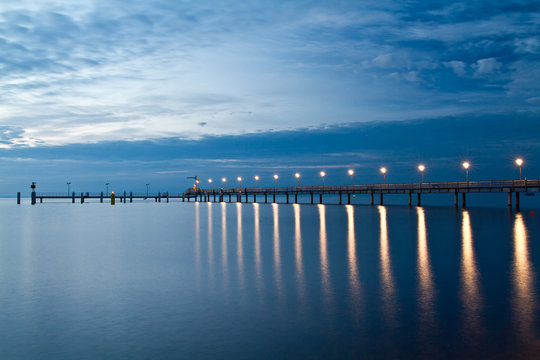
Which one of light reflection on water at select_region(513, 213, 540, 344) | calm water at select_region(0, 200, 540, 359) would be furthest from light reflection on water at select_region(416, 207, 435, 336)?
light reflection on water at select_region(513, 213, 540, 344)

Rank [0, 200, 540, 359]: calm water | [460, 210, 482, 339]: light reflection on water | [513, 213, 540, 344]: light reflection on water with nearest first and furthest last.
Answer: [0, 200, 540, 359]: calm water → [513, 213, 540, 344]: light reflection on water → [460, 210, 482, 339]: light reflection on water

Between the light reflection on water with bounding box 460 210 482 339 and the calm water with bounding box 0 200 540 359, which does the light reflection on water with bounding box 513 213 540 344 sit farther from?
the light reflection on water with bounding box 460 210 482 339

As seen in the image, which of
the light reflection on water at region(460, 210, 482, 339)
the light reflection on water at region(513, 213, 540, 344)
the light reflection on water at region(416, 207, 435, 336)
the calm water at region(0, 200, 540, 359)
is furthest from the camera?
the light reflection on water at region(416, 207, 435, 336)

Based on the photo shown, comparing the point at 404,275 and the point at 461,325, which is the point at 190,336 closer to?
the point at 461,325

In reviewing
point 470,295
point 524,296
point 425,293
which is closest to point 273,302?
point 425,293

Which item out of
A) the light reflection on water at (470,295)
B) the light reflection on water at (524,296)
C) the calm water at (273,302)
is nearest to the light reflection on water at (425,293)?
the calm water at (273,302)

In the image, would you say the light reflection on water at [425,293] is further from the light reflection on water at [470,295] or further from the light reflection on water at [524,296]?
the light reflection on water at [524,296]

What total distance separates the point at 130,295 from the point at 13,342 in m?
3.55

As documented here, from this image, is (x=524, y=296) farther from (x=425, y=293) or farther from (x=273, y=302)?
(x=273, y=302)

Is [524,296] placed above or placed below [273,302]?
below

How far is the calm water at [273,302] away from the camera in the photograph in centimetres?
720

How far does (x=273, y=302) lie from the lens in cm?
1012

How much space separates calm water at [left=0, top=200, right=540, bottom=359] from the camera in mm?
7203

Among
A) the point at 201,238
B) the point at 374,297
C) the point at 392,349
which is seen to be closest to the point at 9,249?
the point at 201,238
